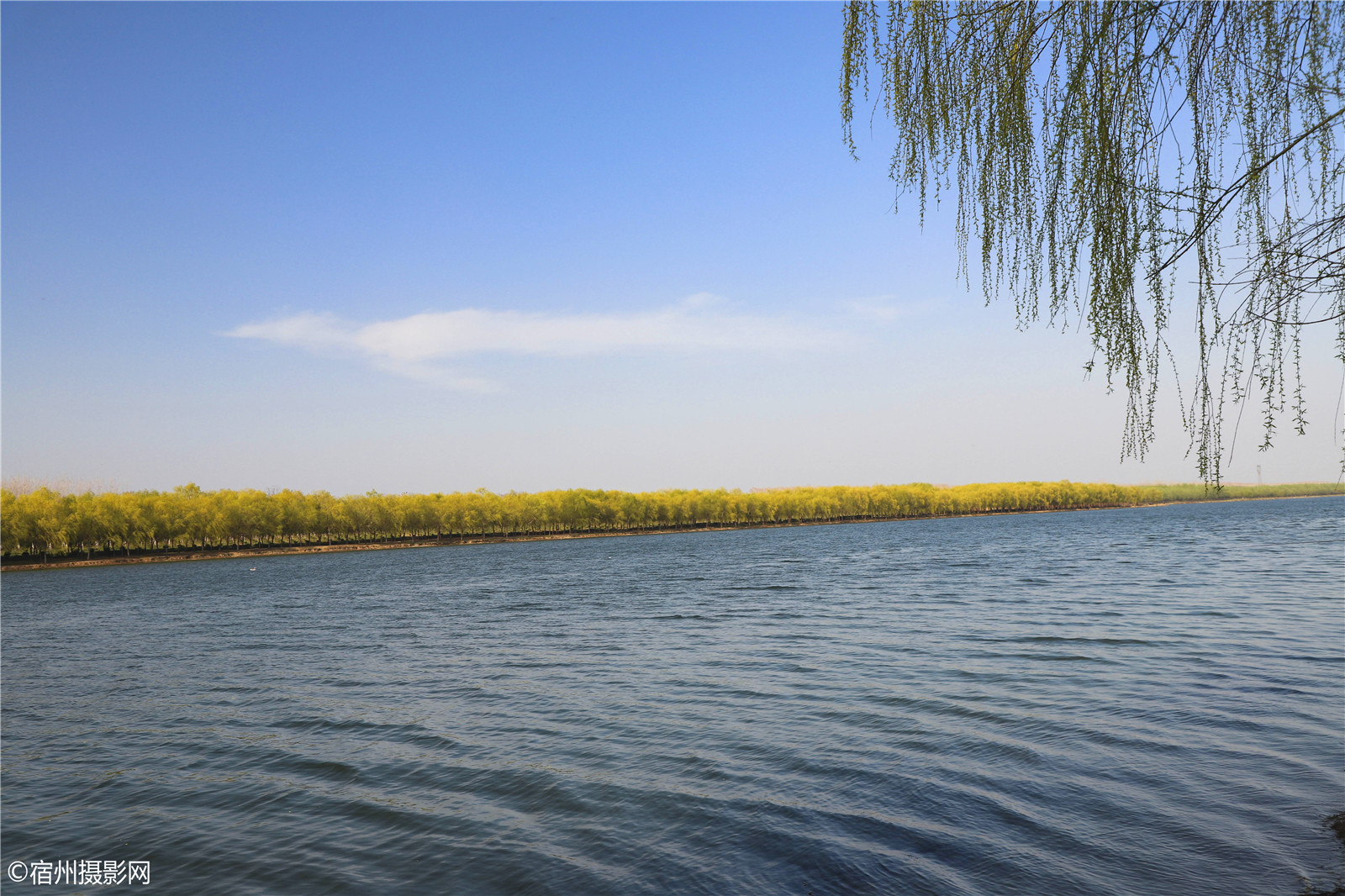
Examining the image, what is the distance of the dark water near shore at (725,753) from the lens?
26.3 feet

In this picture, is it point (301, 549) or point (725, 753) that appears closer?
point (725, 753)

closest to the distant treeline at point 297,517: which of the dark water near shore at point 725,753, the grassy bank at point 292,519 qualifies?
the grassy bank at point 292,519

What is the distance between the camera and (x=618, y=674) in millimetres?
18734

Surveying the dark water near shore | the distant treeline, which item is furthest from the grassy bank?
the dark water near shore

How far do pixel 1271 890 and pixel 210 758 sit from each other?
15.1 m

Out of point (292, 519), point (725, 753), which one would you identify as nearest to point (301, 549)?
point (292, 519)

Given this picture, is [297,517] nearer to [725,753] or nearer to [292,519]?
[292,519]

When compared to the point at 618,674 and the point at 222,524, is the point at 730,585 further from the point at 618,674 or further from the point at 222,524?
the point at 222,524

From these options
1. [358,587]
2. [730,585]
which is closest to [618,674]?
[730,585]

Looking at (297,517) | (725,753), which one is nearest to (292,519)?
(297,517)

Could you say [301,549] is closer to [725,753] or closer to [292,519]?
[292,519]

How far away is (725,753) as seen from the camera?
1178 cm

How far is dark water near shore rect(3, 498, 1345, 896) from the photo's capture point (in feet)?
26.3

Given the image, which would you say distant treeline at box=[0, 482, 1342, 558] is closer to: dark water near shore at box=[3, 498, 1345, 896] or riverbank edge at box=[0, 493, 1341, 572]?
riverbank edge at box=[0, 493, 1341, 572]
